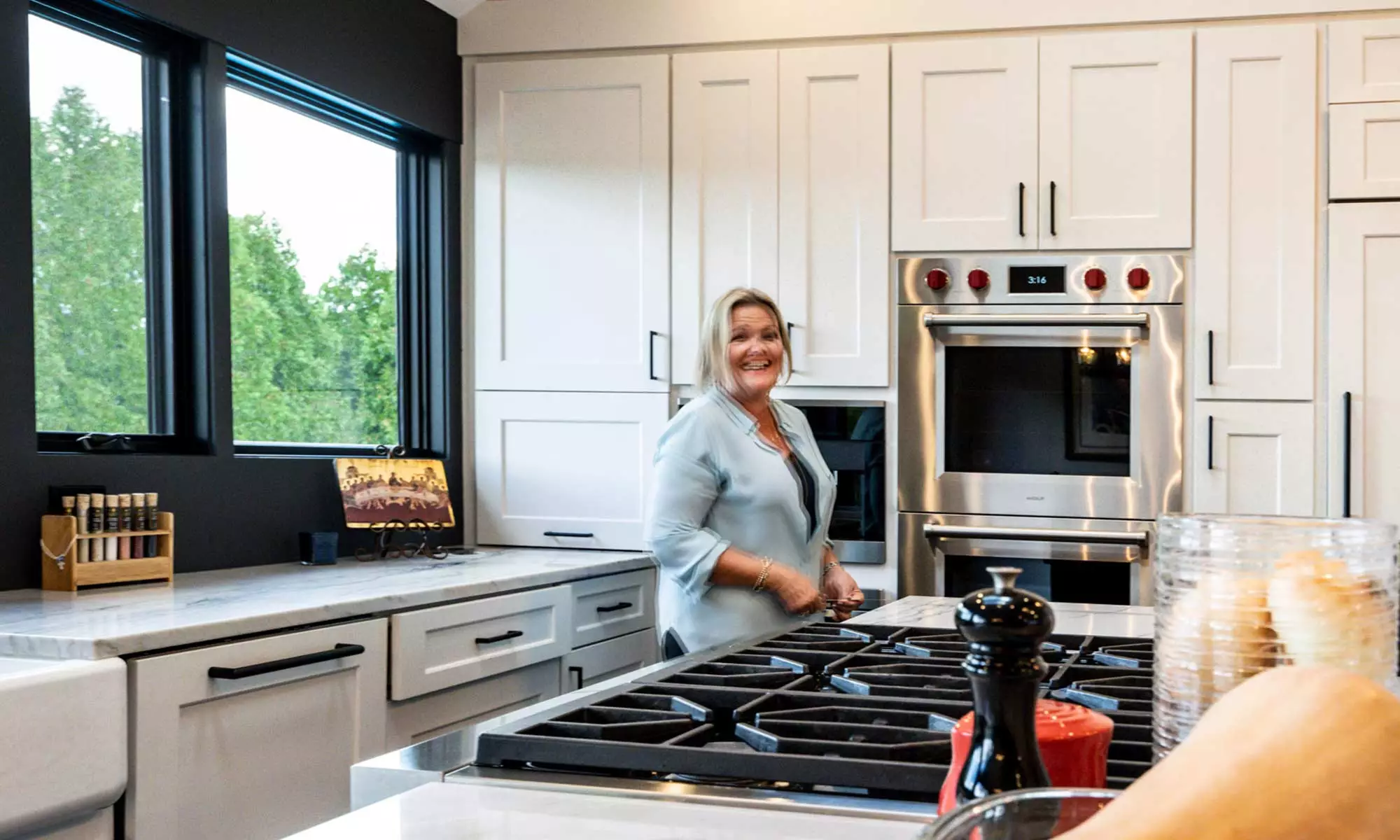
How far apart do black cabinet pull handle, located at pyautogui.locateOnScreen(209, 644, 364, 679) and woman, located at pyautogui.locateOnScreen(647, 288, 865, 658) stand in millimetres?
556

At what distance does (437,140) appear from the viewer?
3.89 m

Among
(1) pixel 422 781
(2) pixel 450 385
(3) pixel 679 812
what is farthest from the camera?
(2) pixel 450 385

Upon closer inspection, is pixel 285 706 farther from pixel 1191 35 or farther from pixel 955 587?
pixel 1191 35

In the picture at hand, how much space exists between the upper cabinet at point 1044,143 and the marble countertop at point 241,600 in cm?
133

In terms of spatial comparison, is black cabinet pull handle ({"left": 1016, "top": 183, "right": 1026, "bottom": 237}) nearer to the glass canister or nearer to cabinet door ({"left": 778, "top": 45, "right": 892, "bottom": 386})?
cabinet door ({"left": 778, "top": 45, "right": 892, "bottom": 386})

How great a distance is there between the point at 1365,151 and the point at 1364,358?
0.51 metres

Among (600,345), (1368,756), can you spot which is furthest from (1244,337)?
(1368,756)

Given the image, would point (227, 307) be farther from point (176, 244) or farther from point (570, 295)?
point (570, 295)

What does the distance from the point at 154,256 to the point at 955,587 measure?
213cm

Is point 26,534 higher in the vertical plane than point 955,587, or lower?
higher

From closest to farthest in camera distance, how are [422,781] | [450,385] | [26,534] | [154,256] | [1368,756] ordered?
[1368,756], [422,781], [26,534], [154,256], [450,385]

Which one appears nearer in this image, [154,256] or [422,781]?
[422,781]

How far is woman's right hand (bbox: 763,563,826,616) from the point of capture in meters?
2.38

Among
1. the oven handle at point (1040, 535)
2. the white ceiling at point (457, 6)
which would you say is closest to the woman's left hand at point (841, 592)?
the oven handle at point (1040, 535)
